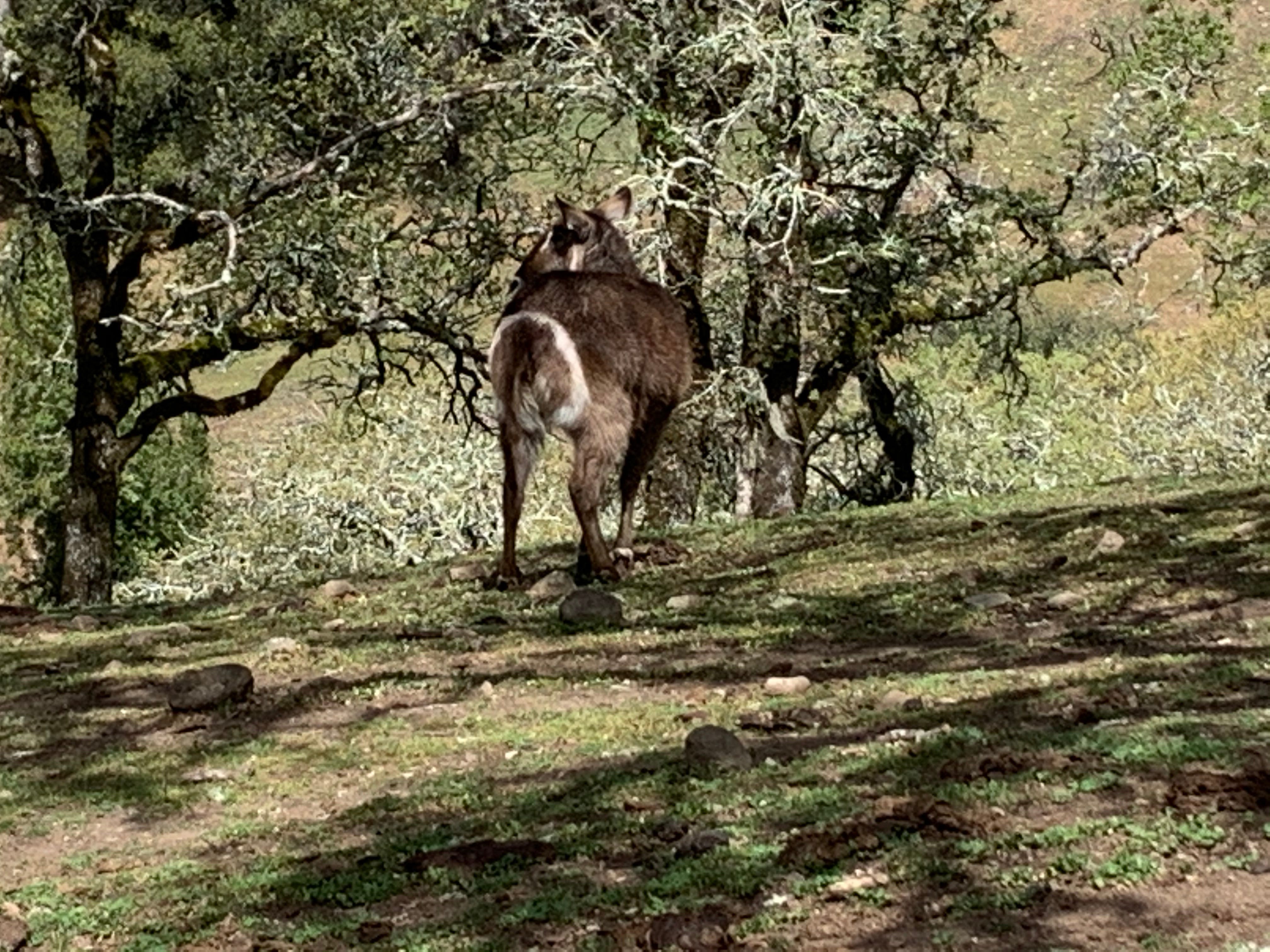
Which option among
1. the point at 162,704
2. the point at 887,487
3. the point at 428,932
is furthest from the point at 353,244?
the point at 428,932

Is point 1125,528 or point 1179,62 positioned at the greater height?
point 1179,62

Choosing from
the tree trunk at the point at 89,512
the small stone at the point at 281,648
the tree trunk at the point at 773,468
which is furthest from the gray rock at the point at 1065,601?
the tree trunk at the point at 89,512

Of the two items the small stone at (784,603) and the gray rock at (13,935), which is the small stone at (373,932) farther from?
the small stone at (784,603)

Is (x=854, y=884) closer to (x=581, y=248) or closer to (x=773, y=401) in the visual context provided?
(x=581, y=248)

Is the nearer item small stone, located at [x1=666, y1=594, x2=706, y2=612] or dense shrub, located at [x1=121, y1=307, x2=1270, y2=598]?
small stone, located at [x1=666, y1=594, x2=706, y2=612]

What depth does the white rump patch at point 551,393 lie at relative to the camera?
32.2ft

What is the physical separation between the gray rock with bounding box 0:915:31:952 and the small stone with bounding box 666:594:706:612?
483cm

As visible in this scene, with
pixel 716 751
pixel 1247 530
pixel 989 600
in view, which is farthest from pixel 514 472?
pixel 716 751

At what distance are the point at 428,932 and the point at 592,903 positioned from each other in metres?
0.36

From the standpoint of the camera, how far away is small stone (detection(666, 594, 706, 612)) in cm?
939

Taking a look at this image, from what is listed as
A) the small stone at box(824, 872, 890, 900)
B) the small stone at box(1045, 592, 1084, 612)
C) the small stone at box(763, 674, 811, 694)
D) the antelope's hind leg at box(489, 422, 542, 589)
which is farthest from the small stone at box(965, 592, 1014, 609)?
the small stone at box(824, 872, 890, 900)

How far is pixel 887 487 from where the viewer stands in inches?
782

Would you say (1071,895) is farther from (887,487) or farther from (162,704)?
(887,487)

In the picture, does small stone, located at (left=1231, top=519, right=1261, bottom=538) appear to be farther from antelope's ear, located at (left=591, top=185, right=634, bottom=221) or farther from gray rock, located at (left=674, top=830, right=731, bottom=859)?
gray rock, located at (left=674, top=830, right=731, bottom=859)
